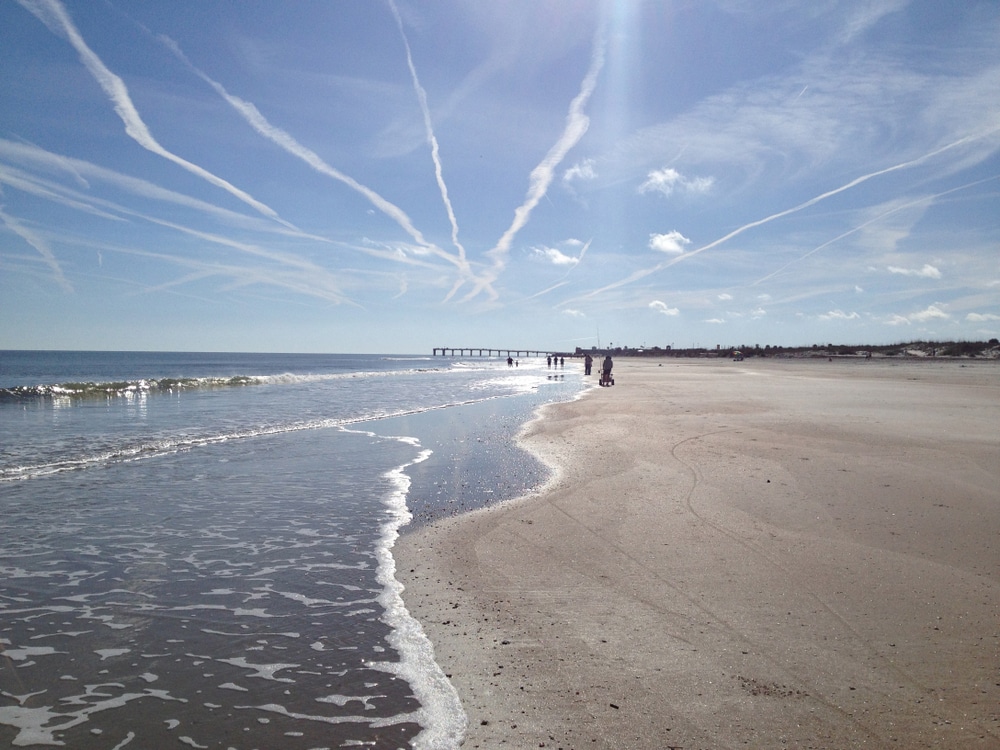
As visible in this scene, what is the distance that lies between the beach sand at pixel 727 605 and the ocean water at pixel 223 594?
0.52 metres

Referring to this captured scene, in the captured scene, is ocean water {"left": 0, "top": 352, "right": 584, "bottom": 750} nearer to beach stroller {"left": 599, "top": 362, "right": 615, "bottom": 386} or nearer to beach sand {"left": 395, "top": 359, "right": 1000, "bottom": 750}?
beach sand {"left": 395, "top": 359, "right": 1000, "bottom": 750}

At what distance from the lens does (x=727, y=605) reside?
4895mm

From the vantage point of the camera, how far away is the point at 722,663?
156 inches

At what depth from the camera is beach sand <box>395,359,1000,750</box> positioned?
3.36m

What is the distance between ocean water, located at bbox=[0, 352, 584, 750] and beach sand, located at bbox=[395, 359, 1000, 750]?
0.52 metres

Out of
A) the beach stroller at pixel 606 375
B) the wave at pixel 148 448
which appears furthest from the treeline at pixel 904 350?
the wave at pixel 148 448

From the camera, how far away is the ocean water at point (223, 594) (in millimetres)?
3576

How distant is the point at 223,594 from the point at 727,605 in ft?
15.4

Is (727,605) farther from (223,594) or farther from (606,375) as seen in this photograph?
(606,375)

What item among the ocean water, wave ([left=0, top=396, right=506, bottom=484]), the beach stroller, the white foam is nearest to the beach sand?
the white foam

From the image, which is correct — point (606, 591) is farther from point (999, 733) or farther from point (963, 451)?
point (963, 451)

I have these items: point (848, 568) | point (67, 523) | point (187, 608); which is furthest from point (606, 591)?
point (67, 523)

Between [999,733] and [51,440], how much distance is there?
19210mm

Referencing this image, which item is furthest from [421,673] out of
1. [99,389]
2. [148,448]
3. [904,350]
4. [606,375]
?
[904,350]
